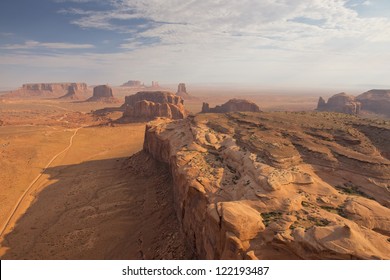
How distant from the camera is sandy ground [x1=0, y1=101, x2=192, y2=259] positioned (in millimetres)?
19984

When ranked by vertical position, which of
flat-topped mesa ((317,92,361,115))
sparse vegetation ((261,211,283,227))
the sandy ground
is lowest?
the sandy ground

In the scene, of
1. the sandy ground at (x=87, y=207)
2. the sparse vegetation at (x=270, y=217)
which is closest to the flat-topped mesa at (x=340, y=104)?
the sandy ground at (x=87, y=207)

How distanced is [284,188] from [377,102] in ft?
366

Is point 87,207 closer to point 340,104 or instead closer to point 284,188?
point 284,188

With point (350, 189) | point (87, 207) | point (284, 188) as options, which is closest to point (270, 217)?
point (284, 188)

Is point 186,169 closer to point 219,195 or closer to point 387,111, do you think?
point 219,195

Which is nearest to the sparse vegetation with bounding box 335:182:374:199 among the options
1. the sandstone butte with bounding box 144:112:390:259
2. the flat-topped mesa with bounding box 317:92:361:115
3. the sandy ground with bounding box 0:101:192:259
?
the sandstone butte with bounding box 144:112:390:259

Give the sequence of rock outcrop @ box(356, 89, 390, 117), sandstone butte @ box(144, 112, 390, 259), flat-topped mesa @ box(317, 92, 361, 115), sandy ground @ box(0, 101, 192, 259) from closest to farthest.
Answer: sandstone butte @ box(144, 112, 390, 259)
sandy ground @ box(0, 101, 192, 259)
flat-topped mesa @ box(317, 92, 361, 115)
rock outcrop @ box(356, 89, 390, 117)

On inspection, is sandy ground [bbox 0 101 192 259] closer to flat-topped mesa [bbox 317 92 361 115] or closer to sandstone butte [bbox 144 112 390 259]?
sandstone butte [bbox 144 112 390 259]

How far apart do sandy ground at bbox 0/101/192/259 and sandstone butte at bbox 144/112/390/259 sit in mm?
3255

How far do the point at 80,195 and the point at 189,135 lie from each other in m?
14.9

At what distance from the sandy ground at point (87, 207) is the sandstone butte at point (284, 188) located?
10.7 feet

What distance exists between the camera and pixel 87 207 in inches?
1037
